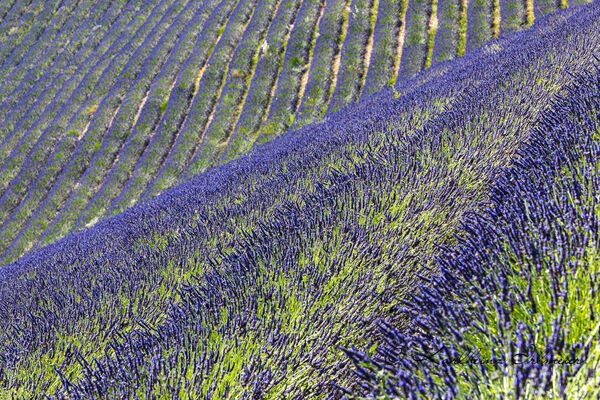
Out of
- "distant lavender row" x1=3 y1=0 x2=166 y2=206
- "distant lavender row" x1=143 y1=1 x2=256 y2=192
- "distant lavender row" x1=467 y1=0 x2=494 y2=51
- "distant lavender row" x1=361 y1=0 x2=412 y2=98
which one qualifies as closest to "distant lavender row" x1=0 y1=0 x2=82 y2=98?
"distant lavender row" x1=3 y1=0 x2=166 y2=206

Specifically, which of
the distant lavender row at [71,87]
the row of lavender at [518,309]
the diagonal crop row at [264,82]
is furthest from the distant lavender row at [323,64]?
the row of lavender at [518,309]

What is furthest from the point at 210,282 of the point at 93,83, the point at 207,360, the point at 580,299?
the point at 93,83

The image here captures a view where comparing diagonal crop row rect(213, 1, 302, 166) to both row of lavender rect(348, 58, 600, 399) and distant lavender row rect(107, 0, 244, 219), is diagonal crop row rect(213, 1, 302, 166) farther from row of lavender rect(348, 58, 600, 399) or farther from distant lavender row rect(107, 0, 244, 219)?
row of lavender rect(348, 58, 600, 399)

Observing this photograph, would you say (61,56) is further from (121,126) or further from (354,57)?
(354,57)

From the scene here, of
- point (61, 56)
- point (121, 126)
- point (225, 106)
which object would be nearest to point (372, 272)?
point (225, 106)

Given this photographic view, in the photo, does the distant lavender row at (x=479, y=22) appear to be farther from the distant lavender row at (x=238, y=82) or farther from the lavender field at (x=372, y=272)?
the lavender field at (x=372, y=272)

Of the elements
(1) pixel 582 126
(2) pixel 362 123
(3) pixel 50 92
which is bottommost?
(2) pixel 362 123

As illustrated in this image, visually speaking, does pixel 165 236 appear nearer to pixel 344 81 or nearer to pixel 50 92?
pixel 344 81

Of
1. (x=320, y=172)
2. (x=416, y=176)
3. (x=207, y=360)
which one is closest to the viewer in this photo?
(x=207, y=360)
